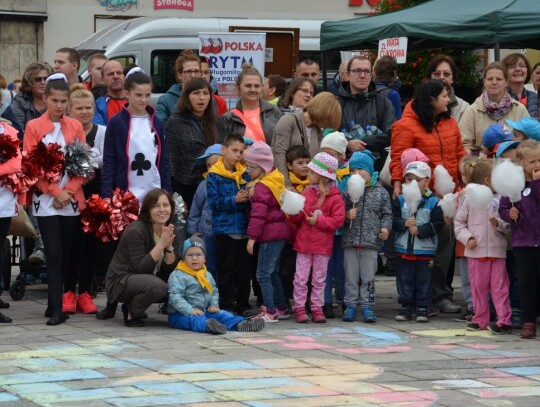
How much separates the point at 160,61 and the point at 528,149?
12821 millimetres

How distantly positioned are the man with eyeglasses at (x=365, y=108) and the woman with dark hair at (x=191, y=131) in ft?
4.00

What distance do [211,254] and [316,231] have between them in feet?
3.43

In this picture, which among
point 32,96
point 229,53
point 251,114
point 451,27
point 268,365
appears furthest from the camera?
point 229,53

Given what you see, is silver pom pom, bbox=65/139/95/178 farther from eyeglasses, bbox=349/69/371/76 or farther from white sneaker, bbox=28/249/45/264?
eyeglasses, bbox=349/69/371/76

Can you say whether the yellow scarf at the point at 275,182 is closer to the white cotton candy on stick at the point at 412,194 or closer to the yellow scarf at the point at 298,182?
the yellow scarf at the point at 298,182

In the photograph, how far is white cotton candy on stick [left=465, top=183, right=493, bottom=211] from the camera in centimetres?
1058

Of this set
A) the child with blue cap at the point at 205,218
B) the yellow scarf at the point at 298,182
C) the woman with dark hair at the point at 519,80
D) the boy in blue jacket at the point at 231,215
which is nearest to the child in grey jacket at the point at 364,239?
the yellow scarf at the point at 298,182

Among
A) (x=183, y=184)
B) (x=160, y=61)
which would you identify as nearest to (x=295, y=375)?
(x=183, y=184)

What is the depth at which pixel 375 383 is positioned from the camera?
8344 millimetres

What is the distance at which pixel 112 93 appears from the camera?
1306cm

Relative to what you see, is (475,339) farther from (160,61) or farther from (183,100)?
(160,61)

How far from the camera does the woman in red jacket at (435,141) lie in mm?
11586

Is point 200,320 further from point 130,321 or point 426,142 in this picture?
point 426,142

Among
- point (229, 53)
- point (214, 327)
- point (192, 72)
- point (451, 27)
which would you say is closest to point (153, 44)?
point (229, 53)
